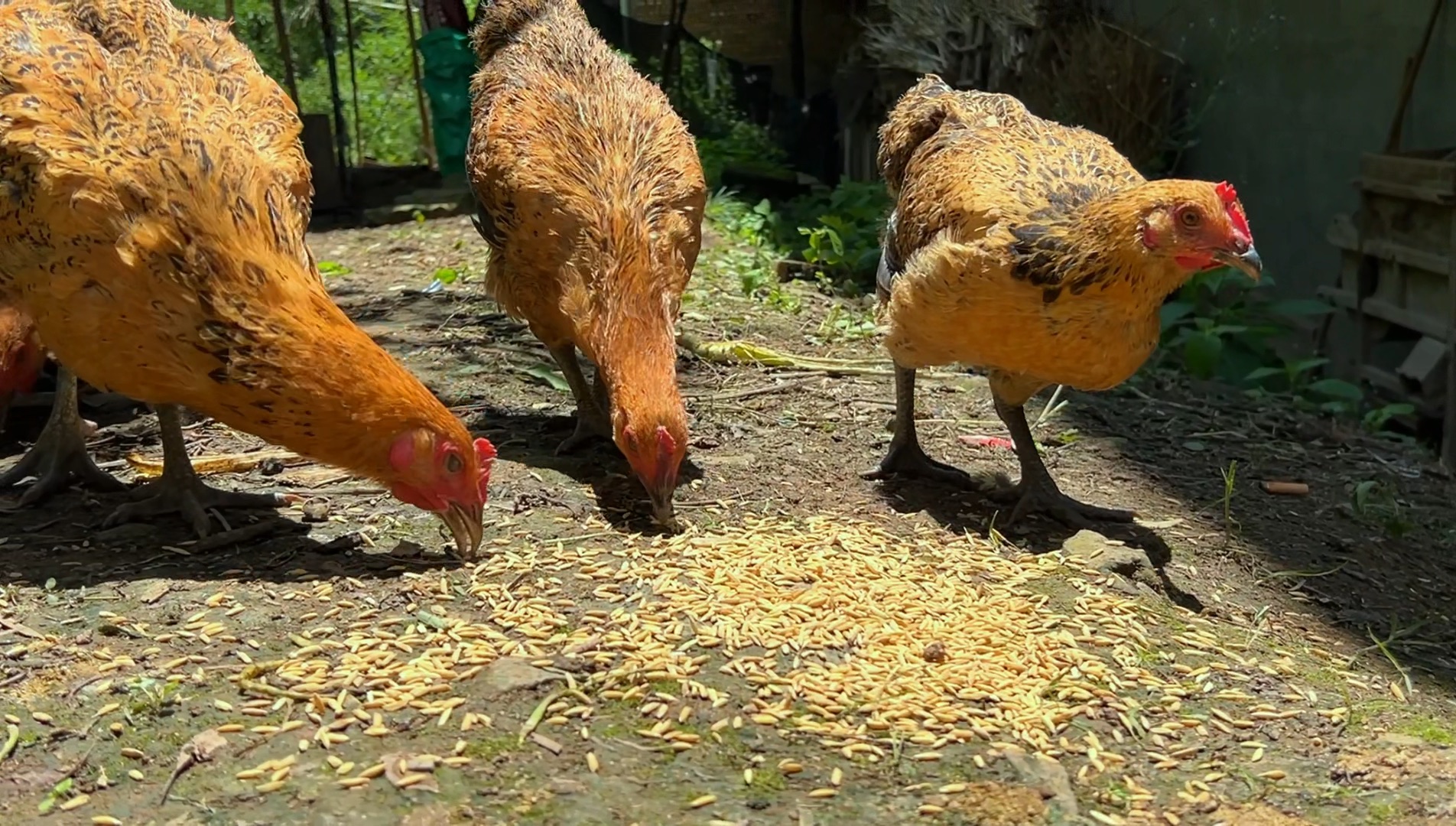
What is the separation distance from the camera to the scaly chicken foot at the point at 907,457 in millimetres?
5520

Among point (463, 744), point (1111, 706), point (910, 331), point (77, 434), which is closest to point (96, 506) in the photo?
point (77, 434)

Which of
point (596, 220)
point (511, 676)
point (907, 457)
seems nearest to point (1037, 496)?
point (907, 457)

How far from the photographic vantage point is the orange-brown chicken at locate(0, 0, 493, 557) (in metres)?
4.00

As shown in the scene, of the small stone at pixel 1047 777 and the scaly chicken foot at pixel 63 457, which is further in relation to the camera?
the scaly chicken foot at pixel 63 457

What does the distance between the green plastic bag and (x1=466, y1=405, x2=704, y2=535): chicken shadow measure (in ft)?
19.5

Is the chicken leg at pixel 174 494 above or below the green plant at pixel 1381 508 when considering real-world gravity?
above

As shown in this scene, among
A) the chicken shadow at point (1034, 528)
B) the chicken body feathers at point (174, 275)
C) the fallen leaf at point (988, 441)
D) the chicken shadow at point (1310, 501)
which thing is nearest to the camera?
the chicken body feathers at point (174, 275)

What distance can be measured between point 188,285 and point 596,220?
62.0 inches

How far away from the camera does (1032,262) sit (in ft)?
15.1

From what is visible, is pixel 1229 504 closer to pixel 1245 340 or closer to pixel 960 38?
pixel 1245 340

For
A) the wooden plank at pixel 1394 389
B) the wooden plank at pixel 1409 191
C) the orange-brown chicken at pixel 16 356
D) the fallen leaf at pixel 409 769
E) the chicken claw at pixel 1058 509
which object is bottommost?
the wooden plank at pixel 1394 389

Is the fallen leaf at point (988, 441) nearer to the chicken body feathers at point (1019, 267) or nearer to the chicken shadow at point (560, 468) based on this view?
the chicken body feathers at point (1019, 267)

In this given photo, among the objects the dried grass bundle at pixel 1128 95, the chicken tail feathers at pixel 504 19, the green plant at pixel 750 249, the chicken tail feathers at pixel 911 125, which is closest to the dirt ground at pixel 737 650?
the chicken tail feathers at pixel 911 125

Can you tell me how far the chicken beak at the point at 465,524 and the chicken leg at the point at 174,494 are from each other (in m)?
0.99
